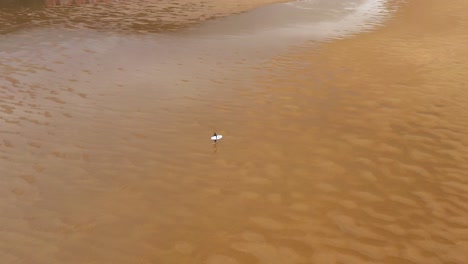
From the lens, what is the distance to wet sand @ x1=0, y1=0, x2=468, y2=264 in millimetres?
4230

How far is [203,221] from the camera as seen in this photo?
4562 millimetres

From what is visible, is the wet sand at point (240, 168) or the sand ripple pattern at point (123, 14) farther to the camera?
the sand ripple pattern at point (123, 14)

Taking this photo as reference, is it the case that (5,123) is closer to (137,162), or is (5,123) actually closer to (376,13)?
(137,162)

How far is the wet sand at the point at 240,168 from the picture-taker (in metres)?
4.23

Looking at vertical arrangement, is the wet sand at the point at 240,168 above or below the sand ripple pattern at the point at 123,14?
below

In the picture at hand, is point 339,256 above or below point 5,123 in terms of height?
below

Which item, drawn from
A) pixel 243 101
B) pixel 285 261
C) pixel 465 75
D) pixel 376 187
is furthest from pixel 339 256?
pixel 465 75

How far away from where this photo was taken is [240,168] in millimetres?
5555

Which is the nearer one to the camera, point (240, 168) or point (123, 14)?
point (240, 168)

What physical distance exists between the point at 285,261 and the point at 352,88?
17.0ft

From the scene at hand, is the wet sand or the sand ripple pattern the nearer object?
the wet sand

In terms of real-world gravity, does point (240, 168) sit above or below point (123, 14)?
below

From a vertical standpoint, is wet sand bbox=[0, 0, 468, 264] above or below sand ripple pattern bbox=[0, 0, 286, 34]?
below

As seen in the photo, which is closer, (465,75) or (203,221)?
(203,221)
